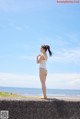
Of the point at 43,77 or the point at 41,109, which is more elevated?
the point at 43,77

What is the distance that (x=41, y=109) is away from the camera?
9797mm

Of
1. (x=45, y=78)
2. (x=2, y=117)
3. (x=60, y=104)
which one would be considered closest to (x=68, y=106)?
(x=60, y=104)

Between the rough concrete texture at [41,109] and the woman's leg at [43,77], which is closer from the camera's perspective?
the rough concrete texture at [41,109]

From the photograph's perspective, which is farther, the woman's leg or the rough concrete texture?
the woman's leg

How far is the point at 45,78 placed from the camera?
10.4 metres

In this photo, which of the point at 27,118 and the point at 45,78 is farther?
the point at 45,78

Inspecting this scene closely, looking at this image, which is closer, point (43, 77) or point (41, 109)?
point (41, 109)

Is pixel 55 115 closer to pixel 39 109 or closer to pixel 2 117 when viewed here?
pixel 39 109

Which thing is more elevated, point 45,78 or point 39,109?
point 45,78

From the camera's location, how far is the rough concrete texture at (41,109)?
9578 mm

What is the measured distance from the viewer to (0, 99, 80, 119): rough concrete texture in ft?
31.4

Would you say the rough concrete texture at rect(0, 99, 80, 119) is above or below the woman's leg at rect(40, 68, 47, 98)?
below

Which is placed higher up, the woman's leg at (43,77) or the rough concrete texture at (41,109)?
the woman's leg at (43,77)

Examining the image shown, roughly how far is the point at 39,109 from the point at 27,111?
0.98 ft
